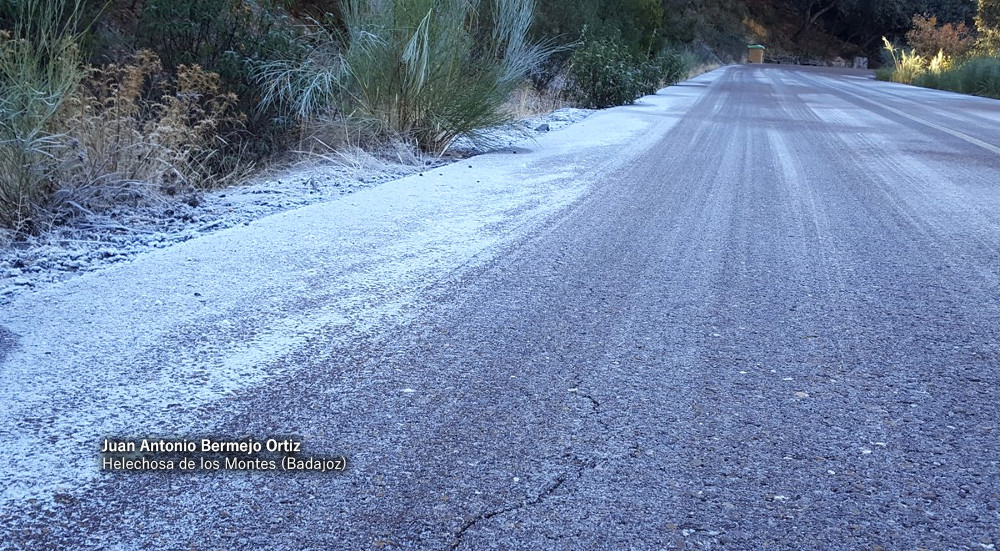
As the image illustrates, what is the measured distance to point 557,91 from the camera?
17.4 metres

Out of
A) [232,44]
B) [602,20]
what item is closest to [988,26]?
[602,20]

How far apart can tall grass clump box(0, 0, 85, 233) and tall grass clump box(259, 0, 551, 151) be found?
2.86 metres

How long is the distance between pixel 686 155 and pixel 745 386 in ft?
21.0

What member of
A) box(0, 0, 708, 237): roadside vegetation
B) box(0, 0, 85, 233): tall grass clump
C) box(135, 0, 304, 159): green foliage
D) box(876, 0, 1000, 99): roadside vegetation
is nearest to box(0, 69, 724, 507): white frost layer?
box(0, 0, 85, 233): tall grass clump

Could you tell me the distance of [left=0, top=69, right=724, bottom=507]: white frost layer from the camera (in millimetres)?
2695

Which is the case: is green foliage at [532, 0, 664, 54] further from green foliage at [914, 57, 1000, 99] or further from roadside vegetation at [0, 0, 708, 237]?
green foliage at [914, 57, 1000, 99]

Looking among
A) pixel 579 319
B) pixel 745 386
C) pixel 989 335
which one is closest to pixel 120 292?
pixel 579 319

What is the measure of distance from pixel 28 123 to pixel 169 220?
0.99m

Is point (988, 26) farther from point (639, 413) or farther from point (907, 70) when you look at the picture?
point (639, 413)

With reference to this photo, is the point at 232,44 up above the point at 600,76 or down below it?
above

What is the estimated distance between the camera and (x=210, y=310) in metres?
3.79

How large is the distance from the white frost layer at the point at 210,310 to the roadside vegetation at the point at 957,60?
24.8m

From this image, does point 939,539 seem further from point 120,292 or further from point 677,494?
point 120,292

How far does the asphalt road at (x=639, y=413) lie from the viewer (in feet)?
7.36
